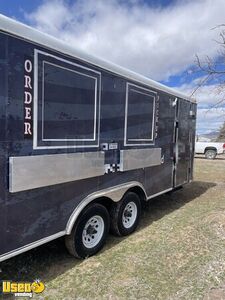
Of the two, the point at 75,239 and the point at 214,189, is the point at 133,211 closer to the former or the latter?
the point at 75,239

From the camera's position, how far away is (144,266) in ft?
12.6

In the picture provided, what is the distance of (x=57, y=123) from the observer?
10.9 feet

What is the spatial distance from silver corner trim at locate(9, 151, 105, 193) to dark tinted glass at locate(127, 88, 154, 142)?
95 cm

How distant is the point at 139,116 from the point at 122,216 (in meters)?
1.81

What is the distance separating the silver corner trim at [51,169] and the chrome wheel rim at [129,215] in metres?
1.19

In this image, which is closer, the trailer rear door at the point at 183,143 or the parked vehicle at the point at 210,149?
the trailer rear door at the point at 183,143

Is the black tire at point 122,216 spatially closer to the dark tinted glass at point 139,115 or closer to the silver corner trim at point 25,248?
the dark tinted glass at point 139,115

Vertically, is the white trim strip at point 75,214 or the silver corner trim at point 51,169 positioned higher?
the silver corner trim at point 51,169

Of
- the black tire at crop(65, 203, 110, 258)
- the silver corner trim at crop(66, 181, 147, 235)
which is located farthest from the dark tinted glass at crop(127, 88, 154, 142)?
the black tire at crop(65, 203, 110, 258)

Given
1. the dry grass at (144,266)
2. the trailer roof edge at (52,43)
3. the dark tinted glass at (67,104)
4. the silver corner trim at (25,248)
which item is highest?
the trailer roof edge at (52,43)

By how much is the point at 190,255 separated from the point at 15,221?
2.70 meters

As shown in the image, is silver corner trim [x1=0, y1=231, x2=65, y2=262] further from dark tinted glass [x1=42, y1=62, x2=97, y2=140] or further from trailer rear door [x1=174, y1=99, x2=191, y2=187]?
trailer rear door [x1=174, y1=99, x2=191, y2=187]

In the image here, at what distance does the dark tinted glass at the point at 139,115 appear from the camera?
15.5 feet

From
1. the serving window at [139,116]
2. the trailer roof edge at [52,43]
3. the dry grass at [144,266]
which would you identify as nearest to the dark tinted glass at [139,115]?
the serving window at [139,116]
